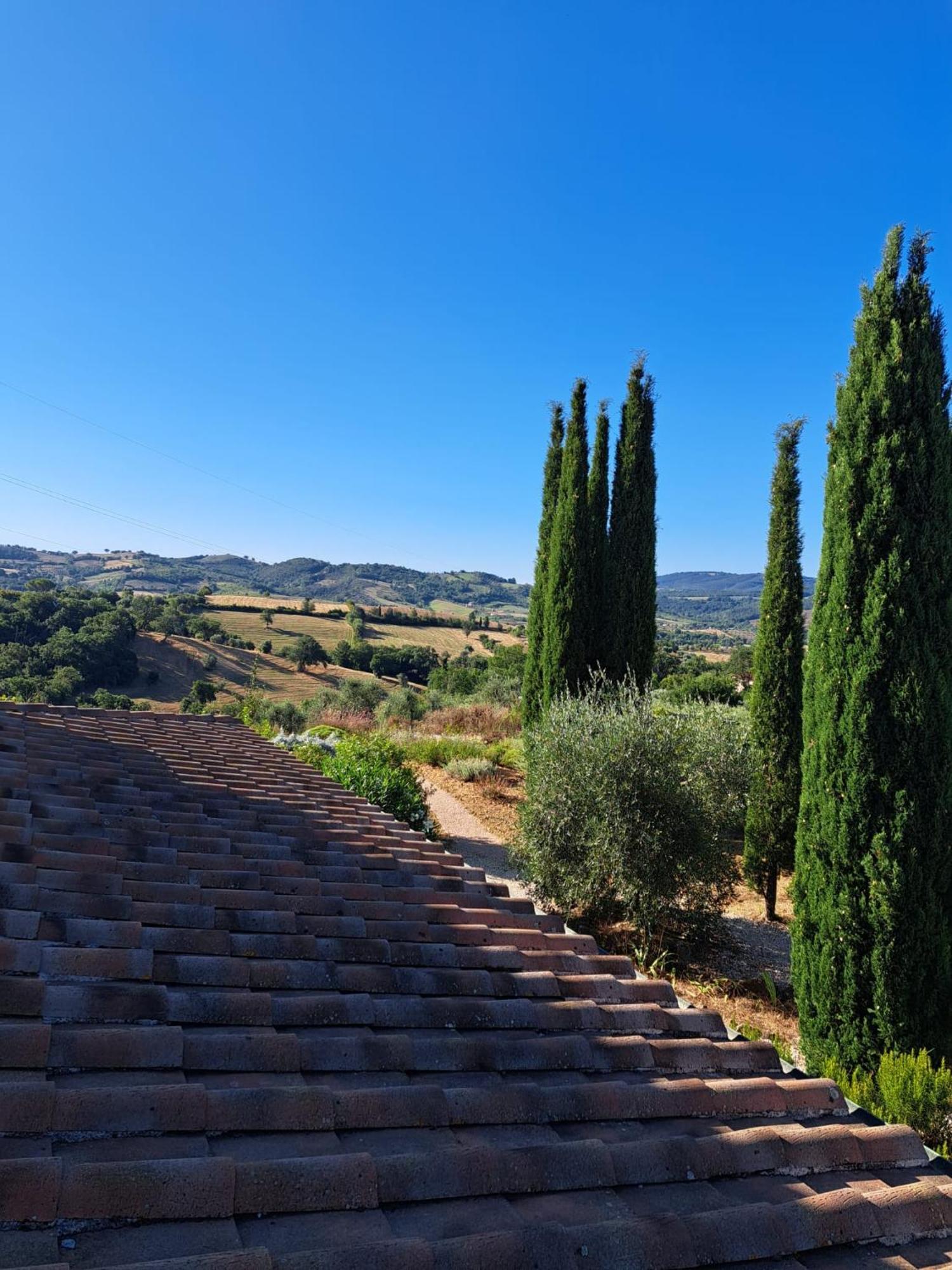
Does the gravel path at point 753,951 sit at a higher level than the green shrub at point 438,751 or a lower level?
lower

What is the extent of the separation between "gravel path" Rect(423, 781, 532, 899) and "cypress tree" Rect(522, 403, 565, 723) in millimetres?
3372

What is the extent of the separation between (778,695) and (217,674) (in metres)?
34.0

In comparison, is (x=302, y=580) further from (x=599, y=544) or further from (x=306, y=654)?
(x=599, y=544)

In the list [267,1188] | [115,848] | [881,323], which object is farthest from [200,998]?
[881,323]

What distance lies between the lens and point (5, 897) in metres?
2.76

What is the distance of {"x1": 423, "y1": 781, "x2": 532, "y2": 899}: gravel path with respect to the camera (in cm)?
1135

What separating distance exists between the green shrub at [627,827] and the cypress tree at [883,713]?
7.16ft

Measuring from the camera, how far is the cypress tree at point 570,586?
16359mm

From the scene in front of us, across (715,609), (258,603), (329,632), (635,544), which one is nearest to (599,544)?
(635,544)

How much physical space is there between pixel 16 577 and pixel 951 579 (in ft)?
329

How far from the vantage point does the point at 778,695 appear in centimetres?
1105

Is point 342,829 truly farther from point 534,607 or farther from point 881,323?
point 534,607

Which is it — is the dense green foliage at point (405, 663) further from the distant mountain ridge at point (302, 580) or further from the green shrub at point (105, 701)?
the distant mountain ridge at point (302, 580)

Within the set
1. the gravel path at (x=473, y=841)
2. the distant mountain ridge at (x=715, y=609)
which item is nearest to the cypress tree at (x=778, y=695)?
the gravel path at (x=473, y=841)
